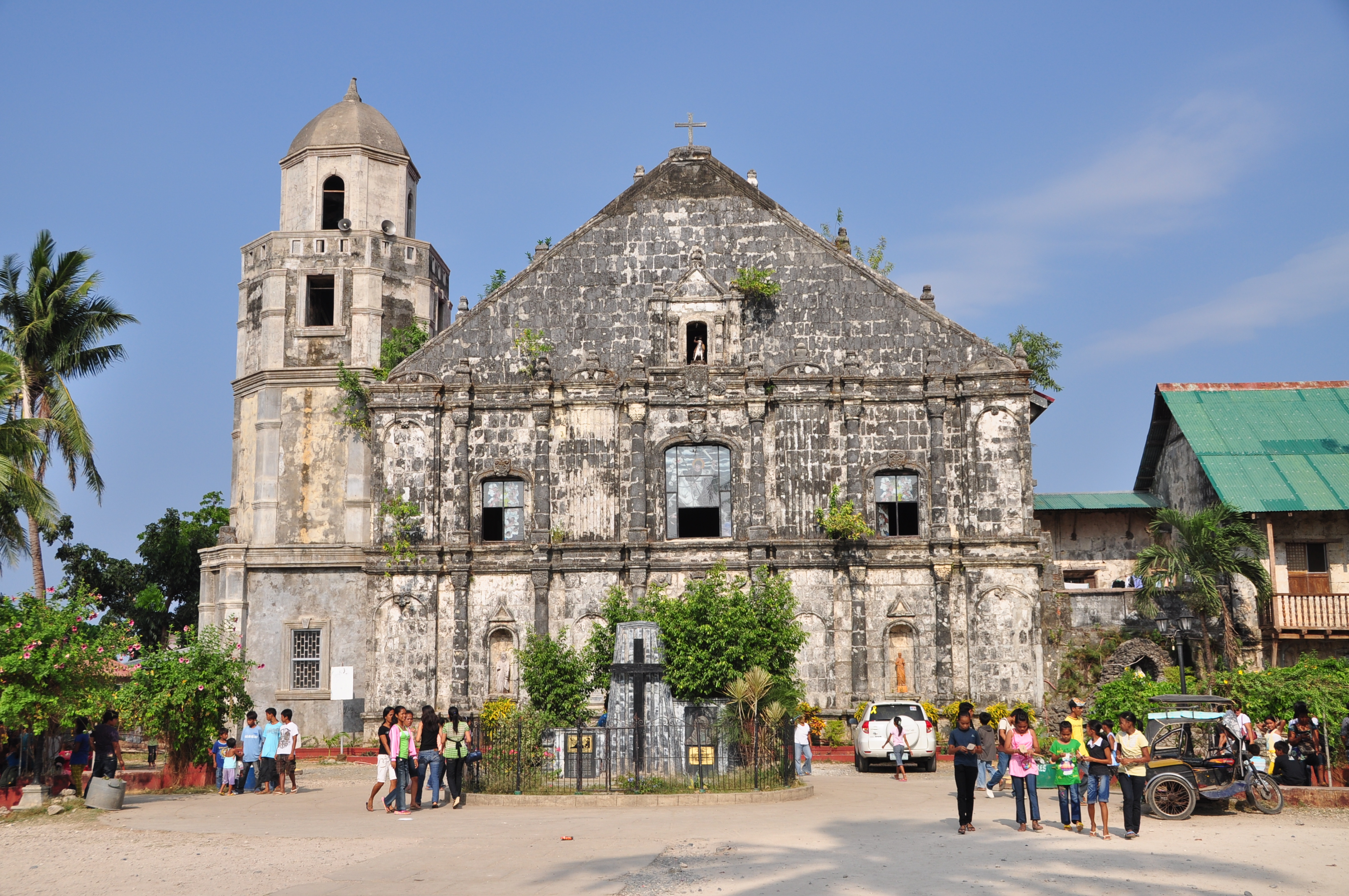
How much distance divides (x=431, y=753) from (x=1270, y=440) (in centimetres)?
2189

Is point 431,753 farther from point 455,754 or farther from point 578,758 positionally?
point 578,758

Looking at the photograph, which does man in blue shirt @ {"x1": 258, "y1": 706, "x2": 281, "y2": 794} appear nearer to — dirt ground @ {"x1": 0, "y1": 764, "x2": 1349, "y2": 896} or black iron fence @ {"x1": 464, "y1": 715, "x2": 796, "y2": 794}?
dirt ground @ {"x1": 0, "y1": 764, "x2": 1349, "y2": 896}

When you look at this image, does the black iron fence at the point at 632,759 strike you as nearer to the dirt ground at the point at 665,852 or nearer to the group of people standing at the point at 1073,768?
the dirt ground at the point at 665,852

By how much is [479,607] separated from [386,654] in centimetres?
223

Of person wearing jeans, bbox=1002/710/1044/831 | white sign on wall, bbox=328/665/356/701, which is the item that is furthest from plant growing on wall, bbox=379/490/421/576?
person wearing jeans, bbox=1002/710/1044/831

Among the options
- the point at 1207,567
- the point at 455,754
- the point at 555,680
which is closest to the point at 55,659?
the point at 455,754

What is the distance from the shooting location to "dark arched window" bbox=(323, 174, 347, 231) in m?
31.4

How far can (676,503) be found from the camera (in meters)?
28.6

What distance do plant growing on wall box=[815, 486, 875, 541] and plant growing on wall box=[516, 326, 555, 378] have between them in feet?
23.1

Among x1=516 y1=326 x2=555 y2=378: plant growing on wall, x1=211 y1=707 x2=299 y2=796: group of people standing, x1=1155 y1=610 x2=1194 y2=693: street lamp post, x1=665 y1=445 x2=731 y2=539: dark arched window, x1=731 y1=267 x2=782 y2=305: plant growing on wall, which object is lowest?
x1=211 y1=707 x2=299 y2=796: group of people standing

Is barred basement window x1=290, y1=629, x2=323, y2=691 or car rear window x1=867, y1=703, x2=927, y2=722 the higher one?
barred basement window x1=290, y1=629, x2=323, y2=691

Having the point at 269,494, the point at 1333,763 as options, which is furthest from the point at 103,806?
the point at 1333,763

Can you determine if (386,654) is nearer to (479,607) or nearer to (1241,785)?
(479,607)

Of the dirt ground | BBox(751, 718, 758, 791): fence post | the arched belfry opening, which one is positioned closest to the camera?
the dirt ground
